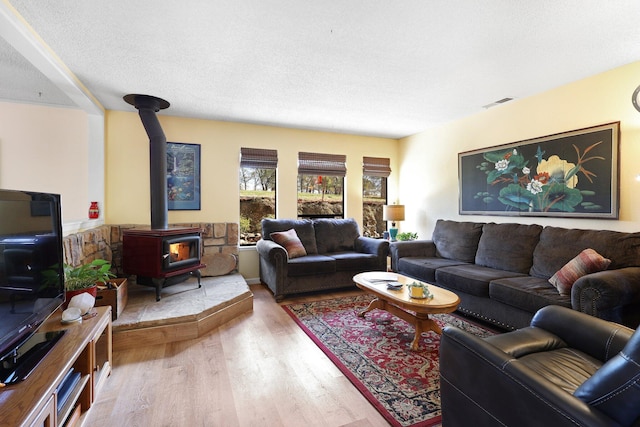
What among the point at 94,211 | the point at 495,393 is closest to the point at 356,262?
the point at 495,393

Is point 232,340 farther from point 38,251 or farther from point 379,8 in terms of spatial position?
point 379,8

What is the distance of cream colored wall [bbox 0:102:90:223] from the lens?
11.5ft

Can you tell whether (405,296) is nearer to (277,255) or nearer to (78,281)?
(277,255)

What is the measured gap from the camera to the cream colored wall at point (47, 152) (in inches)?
138

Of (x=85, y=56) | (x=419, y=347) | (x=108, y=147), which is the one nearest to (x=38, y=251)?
(x=85, y=56)

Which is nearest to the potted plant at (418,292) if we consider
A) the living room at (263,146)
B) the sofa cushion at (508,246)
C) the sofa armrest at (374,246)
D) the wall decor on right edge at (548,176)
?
the living room at (263,146)

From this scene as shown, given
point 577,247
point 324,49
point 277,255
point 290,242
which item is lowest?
point 277,255

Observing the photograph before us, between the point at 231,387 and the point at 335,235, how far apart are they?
2.85 m

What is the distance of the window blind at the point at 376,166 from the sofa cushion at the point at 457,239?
1595 mm

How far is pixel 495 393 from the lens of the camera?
1170 millimetres

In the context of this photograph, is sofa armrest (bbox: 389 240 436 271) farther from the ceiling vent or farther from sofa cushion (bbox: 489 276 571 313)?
the ceiling vent

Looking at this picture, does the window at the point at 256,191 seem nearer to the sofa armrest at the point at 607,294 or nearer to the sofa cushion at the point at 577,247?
the sofa cushion at the point at 577,247

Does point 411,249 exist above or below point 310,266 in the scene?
above

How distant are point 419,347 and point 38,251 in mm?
2645
